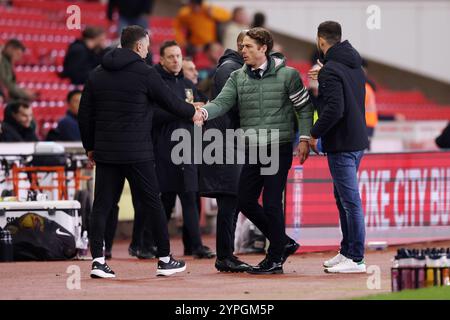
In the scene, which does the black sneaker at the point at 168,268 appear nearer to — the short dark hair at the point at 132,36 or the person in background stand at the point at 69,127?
the short dark hair at the point at 132,36

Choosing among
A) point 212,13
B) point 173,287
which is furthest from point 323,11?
point 173,287

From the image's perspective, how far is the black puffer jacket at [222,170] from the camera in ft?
39.8

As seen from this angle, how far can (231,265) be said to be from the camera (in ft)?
39.1

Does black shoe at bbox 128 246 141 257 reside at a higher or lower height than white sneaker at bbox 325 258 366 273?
lower

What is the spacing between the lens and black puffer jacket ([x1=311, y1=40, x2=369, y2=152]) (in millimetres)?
11242

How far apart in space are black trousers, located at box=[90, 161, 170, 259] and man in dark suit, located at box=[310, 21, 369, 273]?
1462mm

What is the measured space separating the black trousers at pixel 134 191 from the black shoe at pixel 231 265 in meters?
0.69

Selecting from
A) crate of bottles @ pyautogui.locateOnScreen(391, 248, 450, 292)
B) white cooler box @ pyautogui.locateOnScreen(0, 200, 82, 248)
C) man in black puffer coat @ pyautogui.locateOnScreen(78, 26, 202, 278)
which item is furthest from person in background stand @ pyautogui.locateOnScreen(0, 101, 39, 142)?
crate of bottles @ pyautogui.locateOnScreen(391, 248, 450, 292)

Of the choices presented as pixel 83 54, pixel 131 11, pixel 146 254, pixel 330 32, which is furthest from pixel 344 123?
pixel 131 11

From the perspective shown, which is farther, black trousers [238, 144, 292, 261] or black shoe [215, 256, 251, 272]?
black shoe [215, 256, 251, 272]

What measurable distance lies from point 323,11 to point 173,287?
18280mm

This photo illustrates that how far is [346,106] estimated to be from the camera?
11.4 meters

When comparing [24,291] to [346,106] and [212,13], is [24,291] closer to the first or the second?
[346,106]

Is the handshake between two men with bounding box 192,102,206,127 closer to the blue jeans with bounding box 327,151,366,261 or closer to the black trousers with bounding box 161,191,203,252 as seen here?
the blue jeans with bounding box 327,151,366,261
